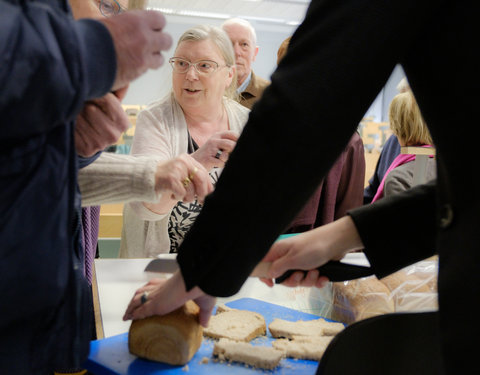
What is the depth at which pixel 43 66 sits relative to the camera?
531 millimetres

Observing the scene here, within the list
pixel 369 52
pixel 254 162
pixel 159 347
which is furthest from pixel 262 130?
pixel 159 347

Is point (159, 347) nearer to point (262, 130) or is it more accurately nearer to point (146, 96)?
point (262, 130)

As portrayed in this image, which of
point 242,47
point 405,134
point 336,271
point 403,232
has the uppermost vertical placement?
point 403,232

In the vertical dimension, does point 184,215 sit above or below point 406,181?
below

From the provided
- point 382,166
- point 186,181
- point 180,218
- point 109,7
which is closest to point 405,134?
point 382,166

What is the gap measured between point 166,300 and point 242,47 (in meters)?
2.55

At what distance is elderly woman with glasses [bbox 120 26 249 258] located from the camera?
221 centimetres

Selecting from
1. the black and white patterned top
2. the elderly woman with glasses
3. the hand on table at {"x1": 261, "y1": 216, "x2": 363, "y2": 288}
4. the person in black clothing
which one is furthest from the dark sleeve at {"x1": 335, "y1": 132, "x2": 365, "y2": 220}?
the person in black clothing

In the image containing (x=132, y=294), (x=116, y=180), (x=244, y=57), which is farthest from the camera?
(x=244, y=57)

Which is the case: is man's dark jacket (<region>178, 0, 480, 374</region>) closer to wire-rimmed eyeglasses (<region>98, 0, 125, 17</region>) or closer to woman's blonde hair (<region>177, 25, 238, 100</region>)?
wire-rimmed eyeglasses (<region>98, 0, 125, 17</region>)

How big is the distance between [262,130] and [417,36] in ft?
0.77

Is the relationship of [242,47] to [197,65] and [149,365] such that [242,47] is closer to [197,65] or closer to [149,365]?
[197,65]

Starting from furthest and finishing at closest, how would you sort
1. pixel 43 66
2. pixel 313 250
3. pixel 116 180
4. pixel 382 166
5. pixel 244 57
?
pixel 382 166, pixel 244 57, pixel 116 180, pixel 313 250, pixel 43 66

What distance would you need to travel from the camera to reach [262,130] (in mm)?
672
